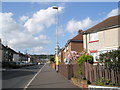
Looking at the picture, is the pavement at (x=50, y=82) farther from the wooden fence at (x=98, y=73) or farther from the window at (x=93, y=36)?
the window at (x=93, y=36)

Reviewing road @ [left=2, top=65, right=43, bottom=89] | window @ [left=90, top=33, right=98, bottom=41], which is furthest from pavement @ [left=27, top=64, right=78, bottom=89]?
window @ [left=90, top=33, right=98, bottom=41]

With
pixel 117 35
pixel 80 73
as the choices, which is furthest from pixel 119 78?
pixel 117 35

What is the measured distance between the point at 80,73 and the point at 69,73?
3700mm

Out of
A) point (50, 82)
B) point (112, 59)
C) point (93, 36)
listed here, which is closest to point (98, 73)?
point (112, 59)

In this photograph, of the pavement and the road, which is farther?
the road

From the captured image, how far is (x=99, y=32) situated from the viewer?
1961 centimetres

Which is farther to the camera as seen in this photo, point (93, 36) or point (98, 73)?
point (93, 36)

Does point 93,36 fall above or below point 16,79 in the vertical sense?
above

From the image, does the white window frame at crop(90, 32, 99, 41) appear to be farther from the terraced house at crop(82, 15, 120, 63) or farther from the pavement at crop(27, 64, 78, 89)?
the pavement at crop(27, 64, 78, 89)

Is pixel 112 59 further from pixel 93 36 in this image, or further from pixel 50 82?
pixel 93 36

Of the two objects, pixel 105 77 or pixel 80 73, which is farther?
pixel 80 73

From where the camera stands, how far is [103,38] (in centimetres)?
1888

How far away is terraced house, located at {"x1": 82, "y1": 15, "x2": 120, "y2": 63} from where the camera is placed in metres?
17.5

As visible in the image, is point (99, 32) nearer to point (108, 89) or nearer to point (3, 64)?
point (108, 89)
